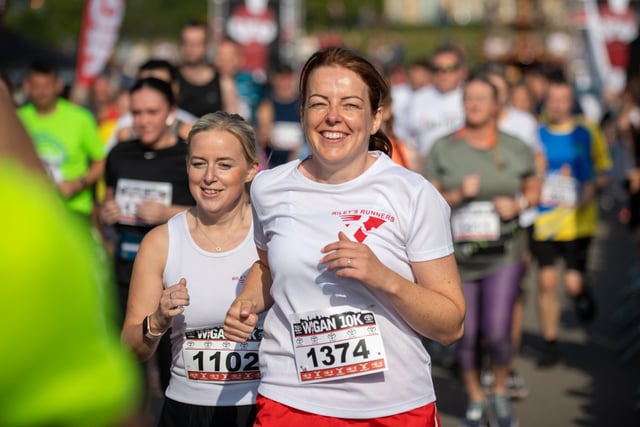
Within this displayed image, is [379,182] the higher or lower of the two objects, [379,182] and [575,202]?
the higher

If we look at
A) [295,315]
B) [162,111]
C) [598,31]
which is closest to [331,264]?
[295,315]

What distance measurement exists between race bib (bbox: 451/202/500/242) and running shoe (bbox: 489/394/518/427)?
3.05 feet

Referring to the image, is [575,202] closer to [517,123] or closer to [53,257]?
[517,123]

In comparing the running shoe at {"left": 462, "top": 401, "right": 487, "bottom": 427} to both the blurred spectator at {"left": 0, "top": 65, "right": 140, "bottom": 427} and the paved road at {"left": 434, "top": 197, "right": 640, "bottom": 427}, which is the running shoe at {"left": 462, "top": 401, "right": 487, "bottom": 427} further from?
the blurred spectator at {"left": 0, "top": 65, "right": 140, "bottom": 427}

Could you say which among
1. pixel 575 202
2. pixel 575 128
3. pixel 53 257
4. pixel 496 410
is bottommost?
pixel 496 410

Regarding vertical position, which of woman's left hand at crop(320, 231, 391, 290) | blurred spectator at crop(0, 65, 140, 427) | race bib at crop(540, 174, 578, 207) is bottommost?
race bib at crop(540, 174, 578, 207)

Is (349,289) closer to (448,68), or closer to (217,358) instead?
(217,358)

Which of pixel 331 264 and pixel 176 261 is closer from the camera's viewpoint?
pixel 331 264

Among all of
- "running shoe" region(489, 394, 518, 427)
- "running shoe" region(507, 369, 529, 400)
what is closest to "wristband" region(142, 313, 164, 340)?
"running shoe" region(489, 394, 518, 427)

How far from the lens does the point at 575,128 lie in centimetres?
875

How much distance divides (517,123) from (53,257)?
24.5 feet

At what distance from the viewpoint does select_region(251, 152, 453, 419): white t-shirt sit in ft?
10.6

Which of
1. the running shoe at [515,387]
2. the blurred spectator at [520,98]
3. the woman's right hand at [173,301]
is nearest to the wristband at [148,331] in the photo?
the woman's right hand at [173,301]

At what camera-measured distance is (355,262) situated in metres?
3.03
